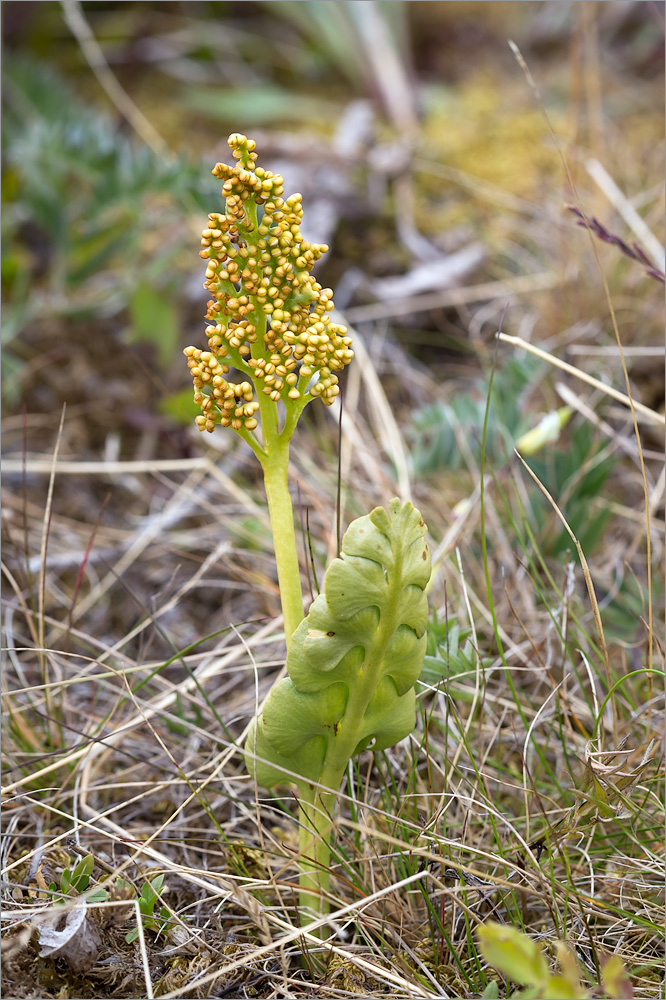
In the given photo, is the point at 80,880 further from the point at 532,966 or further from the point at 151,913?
the point at 532,966

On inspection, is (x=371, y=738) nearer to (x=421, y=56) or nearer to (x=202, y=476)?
(x=202, y=476)

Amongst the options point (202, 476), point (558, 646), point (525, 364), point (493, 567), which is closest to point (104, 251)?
point (202, 476)

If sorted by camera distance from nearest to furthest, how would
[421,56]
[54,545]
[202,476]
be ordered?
1. [54,545]
2. [202,476]
3. [421,56]

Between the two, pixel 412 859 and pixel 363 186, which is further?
pixel 363 186

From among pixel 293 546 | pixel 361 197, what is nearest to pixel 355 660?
pixel 293 546

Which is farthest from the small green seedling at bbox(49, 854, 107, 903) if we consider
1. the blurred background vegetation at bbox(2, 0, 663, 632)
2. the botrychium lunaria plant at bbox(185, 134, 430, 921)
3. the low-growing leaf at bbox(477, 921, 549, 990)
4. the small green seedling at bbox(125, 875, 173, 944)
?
the blurred background vegetation at bbox(2, 0, 663, 632)

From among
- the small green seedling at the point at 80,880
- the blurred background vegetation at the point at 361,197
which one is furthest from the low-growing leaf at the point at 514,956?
the blurred background vegetation at the point at 361,197

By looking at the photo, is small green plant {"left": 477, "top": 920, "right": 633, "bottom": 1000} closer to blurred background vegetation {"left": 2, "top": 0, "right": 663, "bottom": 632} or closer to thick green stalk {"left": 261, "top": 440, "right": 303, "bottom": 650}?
thick green stalk {"left": 261, "top": 440, "right": 303, "bottom": 650}

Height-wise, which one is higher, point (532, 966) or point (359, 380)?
point (359, 380)
